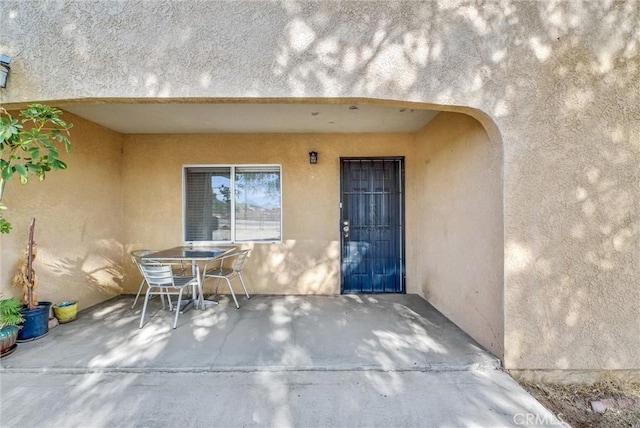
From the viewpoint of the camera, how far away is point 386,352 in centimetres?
272

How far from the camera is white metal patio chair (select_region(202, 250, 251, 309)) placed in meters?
4.01

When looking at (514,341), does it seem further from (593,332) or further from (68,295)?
(68,295)

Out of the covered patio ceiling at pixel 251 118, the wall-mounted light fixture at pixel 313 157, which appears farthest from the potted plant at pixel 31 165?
the wall-mounted light fixture at pixel 313 157

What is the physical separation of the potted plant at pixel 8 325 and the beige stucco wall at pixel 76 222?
0.49 meters

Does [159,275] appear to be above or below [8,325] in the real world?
above

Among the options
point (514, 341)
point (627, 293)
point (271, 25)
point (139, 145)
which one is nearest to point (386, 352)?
point (514, 341)

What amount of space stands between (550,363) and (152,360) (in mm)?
3564

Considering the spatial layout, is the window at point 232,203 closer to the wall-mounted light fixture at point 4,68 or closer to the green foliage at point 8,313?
the green foliage at point 8,313

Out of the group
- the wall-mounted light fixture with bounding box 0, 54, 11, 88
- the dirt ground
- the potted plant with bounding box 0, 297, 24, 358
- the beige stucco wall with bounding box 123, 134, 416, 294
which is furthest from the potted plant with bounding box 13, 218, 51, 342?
the dirt ground

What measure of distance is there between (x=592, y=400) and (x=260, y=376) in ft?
9.06

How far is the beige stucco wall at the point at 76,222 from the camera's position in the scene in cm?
314

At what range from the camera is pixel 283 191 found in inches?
183

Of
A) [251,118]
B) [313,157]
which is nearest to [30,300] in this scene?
[251,118]

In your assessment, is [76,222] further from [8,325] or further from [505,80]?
[505,80]
